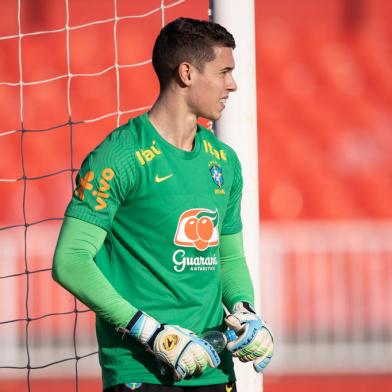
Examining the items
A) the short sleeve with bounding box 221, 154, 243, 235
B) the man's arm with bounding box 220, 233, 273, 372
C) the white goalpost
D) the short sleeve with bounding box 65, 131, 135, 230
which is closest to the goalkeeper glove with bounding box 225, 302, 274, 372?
the man's arm with bounding box 220, 233, 273, 372

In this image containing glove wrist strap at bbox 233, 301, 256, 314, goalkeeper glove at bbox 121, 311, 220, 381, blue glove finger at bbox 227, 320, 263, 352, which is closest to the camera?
goalkeeper glove at bbox 121, 311, 220, 381

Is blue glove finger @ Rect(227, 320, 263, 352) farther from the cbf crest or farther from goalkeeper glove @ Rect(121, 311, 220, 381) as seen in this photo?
the cbf crest

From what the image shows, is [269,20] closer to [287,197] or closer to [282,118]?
[282,118]

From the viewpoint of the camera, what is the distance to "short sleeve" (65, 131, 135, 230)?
2129mm

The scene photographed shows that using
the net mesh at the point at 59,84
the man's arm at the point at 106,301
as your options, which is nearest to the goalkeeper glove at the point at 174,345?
the man's arm at the point at 106,301

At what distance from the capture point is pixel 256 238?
295 centimetres

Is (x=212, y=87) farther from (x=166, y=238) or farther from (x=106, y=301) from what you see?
(x=106, y=301)

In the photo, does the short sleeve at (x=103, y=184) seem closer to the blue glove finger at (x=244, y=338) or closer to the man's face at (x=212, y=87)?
the man's face at (x=212, y=87)

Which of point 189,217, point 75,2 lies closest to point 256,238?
point 189,217

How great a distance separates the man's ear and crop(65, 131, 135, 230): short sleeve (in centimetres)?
22

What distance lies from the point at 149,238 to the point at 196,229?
0.36 ft

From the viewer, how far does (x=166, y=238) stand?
7.24 ft

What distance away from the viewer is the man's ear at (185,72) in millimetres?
2279

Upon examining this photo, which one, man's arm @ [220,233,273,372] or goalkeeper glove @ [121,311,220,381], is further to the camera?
man's arm @ [220,233,273,372]
